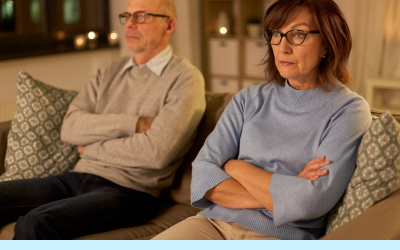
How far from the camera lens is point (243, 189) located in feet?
4.29

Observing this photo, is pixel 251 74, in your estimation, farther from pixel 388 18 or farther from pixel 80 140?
pixel 80 140

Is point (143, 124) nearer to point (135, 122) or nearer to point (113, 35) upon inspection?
point (135, 122)

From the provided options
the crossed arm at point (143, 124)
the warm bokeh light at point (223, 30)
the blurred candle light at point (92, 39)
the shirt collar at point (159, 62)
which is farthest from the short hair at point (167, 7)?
the warm bokeh light at point (223, 30)

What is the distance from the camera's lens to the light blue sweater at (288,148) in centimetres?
116

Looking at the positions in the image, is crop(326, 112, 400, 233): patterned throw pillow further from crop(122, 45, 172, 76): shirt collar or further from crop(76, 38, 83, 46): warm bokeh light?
crop(76, 38, 83, 46): warm bokeh light

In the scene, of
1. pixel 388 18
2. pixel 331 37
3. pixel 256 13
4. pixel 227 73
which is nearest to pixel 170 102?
pixel 331 37

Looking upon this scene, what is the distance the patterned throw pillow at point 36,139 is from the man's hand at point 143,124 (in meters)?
0.43

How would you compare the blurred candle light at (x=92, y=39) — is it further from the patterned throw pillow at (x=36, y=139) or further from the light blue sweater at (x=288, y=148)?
the light blue sweater at (x=288, y=148)

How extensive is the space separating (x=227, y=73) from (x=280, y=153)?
3.39 m

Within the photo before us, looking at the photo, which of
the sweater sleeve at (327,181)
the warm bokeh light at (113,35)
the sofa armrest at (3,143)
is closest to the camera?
the sweater sleeve at (327,181)

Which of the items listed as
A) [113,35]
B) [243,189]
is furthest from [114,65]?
[113,35]

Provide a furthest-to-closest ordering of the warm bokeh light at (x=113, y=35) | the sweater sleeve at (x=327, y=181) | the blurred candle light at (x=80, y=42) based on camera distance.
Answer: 1. the warm bokeh light at (x=113, y=35)
2. the blurred candle light at (x=80, y=42)
3. the sweater sleeve at (x=327, y=181)

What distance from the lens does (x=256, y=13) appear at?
184 inches

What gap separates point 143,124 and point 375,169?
963 millimetres
